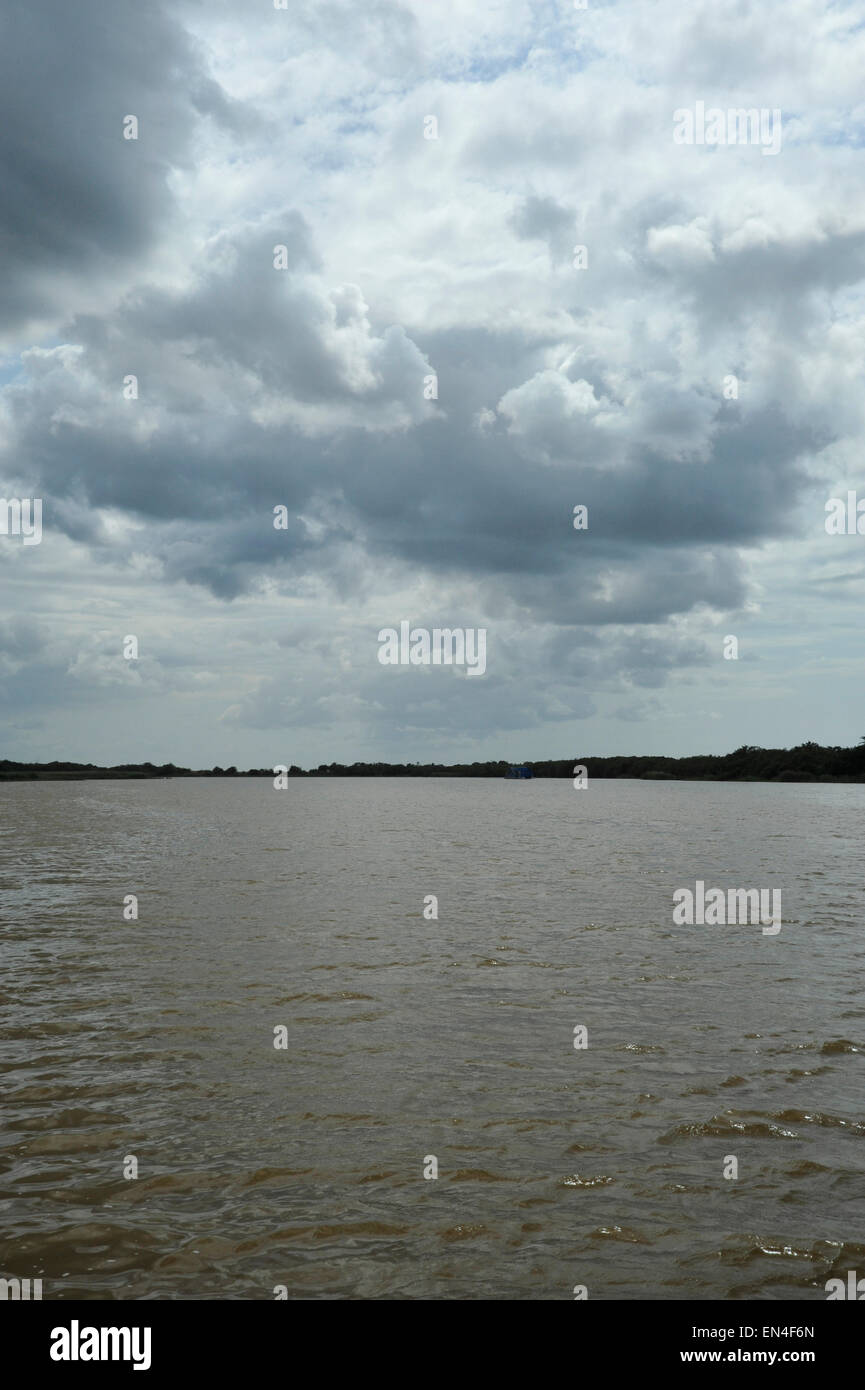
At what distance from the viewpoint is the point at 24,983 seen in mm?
17688

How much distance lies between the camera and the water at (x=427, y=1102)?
7.69 meters

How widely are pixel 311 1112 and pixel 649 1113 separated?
4.10 m

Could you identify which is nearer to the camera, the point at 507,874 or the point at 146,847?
the point at 507,874

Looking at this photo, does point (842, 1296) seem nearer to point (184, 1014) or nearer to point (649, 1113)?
point (649, 1113)

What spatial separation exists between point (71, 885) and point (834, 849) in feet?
135

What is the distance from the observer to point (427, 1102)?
1151 centimetres

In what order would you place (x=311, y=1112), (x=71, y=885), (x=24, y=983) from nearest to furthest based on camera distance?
(x=311, y=1112), (x=24, y=983), (x=71, y=885)

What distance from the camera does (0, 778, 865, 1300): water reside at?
7.69 m

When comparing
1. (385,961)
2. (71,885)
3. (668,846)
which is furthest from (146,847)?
(385,961)

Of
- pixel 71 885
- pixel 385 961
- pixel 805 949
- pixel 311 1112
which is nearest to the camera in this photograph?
pixel 311 1112
